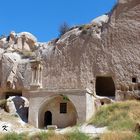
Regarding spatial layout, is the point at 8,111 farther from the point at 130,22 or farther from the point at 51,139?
the point at 51,139

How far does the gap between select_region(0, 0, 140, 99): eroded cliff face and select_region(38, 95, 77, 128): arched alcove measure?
11.9 ft

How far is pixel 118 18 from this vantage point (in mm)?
32000

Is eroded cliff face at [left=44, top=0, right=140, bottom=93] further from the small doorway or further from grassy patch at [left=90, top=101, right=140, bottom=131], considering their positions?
grassy patch at [left=90, top=101, right=140, bottom=131]

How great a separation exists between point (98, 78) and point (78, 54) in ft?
9.49

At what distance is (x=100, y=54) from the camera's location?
31.5 metres

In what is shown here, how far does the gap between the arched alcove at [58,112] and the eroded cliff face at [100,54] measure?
3.62 meters

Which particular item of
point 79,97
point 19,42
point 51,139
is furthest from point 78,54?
point 51,139

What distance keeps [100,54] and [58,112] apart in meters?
6.94

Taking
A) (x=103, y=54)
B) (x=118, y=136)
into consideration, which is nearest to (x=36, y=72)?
(x=103, y=54)

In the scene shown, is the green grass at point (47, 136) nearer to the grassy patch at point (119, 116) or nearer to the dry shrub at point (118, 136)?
the dry shrub at point (118, 136)

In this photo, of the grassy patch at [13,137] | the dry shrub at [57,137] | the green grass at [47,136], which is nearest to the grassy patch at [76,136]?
the green grass at [47,136]

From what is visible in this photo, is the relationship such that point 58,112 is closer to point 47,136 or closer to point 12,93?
point 12,93

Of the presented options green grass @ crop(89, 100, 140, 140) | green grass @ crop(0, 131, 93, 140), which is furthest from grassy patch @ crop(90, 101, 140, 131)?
green grass @ crop(0, 131, 93, 140)

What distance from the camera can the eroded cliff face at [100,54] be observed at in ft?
101
